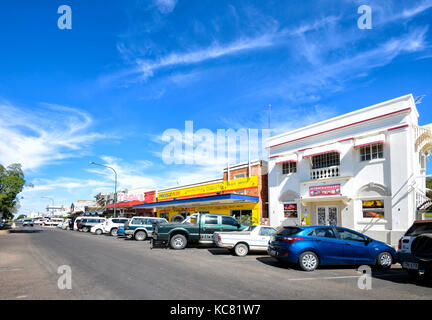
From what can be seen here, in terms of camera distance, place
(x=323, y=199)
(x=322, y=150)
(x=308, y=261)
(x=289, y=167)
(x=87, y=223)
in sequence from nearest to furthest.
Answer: (x=308, y=261) → (x=323, y=199) → (x=322, y=150) → (x=289, y=167) → (x=87, y=223)

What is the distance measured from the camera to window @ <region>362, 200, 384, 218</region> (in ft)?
60.5

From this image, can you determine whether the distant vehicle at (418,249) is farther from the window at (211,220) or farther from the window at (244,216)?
the window at (244,216)

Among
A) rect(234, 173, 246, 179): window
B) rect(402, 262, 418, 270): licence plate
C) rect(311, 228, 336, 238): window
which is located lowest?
rect(402, 262, 418, 270): licence plate

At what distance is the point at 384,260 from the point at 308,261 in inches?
112

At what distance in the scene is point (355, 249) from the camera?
10.8m

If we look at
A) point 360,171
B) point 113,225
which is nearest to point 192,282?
point 360,171

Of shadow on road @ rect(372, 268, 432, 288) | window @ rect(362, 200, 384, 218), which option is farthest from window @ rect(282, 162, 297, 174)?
shadow on road @ rect(372, 268, 432, 288)

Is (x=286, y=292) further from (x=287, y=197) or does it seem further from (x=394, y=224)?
(x=287, y=197)

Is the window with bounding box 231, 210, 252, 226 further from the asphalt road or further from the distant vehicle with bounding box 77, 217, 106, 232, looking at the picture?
the distant vehicle with bounding box 77, 217, 106, 232

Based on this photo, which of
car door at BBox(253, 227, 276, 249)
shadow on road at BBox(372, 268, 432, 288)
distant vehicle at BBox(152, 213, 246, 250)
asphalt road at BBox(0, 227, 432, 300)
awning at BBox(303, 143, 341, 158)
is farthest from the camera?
awning at BBox(303, 143, 341, 158)

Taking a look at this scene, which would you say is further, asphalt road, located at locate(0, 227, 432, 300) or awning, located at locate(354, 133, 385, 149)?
awning, located at locate(354, 133, 385, 149)

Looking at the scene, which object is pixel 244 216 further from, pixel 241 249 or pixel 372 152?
pixel 241 249

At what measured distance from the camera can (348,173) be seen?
20.1 metres
